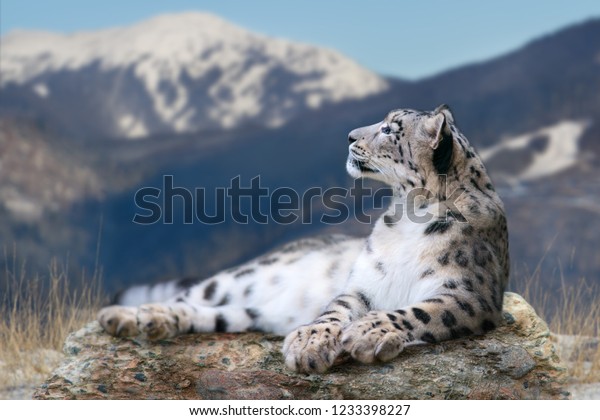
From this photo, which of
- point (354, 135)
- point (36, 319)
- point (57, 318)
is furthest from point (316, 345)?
point (36, 319)

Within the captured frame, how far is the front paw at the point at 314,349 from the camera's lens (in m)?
4.47

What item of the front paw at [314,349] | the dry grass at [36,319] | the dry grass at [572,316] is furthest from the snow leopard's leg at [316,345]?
the dry grass at [36,319]

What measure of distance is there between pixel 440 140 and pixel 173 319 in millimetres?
2028

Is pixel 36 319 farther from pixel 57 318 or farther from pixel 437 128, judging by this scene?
pixel 437 128

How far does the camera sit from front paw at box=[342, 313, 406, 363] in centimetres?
436

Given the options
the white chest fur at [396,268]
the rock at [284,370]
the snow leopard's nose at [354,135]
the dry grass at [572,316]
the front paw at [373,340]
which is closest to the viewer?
the front paw at [373,340]

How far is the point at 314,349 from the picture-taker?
447 cm

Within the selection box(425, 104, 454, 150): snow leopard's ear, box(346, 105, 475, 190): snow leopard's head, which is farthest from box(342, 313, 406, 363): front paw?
box(425, 104, 454, 150): snow leopard's ear

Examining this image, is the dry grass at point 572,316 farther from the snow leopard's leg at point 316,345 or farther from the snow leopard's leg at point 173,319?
the snow leopard's leg at point 316,345

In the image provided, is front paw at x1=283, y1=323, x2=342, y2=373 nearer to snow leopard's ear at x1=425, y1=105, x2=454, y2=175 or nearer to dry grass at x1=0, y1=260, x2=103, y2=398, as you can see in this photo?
snow leopard's ear at x1=425, y1=105, x2=454, y2=175

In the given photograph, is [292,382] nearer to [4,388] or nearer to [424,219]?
[424,219]

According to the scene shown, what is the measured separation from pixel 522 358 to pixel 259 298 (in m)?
1.85

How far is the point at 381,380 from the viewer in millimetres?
4707

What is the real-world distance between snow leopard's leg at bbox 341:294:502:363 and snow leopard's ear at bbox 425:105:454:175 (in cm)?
80
